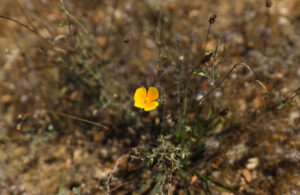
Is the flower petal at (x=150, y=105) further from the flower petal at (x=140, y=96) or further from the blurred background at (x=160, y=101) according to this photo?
the blurred background at (x=160, y=101)

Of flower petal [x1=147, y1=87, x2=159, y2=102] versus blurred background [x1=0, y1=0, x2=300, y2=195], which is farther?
blurred background [x1=0, y1=0, x2=300, y2=195]

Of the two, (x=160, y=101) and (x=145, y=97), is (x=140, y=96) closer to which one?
(x=145, y=97)

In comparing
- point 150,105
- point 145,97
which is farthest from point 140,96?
point 150,105

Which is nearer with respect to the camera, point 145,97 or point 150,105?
point 150,105

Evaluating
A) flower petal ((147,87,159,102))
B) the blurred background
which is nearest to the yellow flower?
flower petal ((147,87,159,102))

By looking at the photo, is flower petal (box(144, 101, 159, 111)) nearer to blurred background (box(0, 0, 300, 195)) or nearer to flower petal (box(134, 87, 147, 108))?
flower petal (box(134, 87, 147, 108))

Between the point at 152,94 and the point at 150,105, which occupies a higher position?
the point at 152,94

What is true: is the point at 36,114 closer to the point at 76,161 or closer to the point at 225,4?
the point at 76,161
